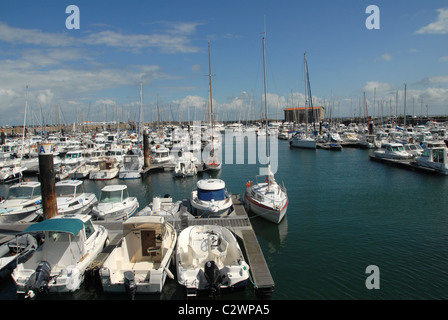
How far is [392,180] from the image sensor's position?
32469 mm

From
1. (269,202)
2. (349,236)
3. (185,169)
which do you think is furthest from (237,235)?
(185,169)

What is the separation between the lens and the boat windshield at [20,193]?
65.3ft

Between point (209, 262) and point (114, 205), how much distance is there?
10914mm

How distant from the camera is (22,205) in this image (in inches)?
747

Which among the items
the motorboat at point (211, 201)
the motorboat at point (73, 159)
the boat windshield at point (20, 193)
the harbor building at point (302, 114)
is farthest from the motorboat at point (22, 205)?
the harbor building at point (302, 114)

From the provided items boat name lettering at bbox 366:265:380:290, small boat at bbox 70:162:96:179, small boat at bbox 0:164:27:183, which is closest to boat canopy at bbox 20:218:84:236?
boat name lettering at bbox 366:265:380:290

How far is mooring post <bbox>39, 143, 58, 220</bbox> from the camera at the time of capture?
52.6 ft

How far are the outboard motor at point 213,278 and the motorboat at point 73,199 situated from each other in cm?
1287

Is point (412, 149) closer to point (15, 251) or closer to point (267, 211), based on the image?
point (267, 211)

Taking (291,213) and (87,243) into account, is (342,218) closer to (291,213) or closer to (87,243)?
(291,213)

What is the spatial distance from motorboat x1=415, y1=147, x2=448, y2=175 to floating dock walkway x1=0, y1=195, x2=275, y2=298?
88.2ft

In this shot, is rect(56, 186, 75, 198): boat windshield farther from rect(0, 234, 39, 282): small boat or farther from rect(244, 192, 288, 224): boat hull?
rect(244, 192, 288, 224): boat hull

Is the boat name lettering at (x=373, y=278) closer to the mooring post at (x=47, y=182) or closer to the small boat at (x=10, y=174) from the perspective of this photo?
the mooring post at (x=47, y=182)
